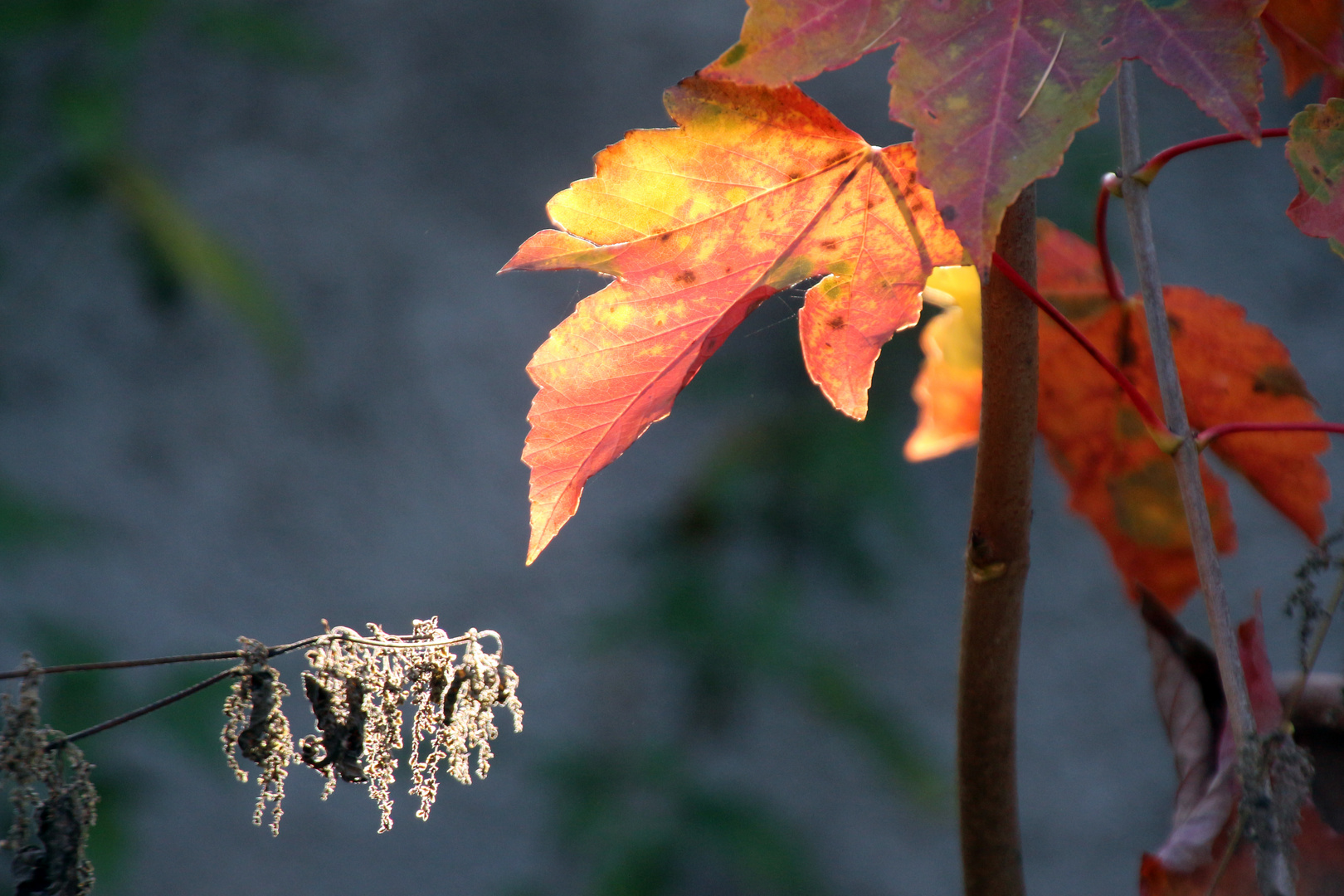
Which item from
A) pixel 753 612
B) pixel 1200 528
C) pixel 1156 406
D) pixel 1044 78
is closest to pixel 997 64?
pixel 1044 78

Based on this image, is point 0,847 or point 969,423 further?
point 969,423

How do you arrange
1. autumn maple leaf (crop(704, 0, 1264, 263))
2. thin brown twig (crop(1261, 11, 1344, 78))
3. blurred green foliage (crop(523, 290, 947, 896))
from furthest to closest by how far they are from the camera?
blurred green foliage (crop(523, 290, 947, 896)) → thin brown twig (crop(1261, 11, 1344, 78)) → autumn maple leaf (crop(704, 0, 1264, 263))

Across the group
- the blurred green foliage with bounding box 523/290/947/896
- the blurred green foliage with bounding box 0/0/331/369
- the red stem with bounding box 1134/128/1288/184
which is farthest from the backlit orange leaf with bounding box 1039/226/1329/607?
the blurred green foliage with bounding box 0/0/331/369

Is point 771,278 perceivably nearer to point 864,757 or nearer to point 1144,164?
point 1144,164

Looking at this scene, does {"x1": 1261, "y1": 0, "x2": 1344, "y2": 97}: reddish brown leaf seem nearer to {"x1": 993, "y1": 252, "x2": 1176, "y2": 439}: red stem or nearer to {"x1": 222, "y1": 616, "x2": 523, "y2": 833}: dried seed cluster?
{"x1": 993, "y1": 252, "x2": 1176, "y2": 439}: red stem

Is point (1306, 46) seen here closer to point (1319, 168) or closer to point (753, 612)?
point (1319, 168)

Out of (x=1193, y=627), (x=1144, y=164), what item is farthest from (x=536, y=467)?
(x=1193, y=627)

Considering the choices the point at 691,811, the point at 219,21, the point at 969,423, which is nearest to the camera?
the point at 969,423
